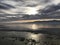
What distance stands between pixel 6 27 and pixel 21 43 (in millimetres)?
3065

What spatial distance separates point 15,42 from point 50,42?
1.43m

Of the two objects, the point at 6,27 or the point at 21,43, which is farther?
the point at 6,27

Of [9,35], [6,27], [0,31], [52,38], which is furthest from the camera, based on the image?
[6,27]

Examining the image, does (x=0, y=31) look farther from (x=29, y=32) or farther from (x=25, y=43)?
(x=25, y=43)

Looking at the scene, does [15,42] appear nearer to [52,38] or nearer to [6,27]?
[52,38]

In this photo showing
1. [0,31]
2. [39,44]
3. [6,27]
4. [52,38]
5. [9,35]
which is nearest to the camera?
[39,44]

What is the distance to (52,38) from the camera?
8805 mm

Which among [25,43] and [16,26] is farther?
[16,26]

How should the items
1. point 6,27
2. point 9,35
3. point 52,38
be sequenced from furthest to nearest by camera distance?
point 6,27 → point 9,35 → point 52,38

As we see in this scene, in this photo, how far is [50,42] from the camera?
27.0 feet

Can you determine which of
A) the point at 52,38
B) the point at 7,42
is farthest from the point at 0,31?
the point at 52,38

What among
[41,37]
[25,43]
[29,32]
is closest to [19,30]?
[29,32]

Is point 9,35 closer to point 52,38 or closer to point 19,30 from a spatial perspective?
point 19,30

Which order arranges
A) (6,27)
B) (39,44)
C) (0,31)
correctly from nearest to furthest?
A: (39,44) < (0,31) < (6,27)
